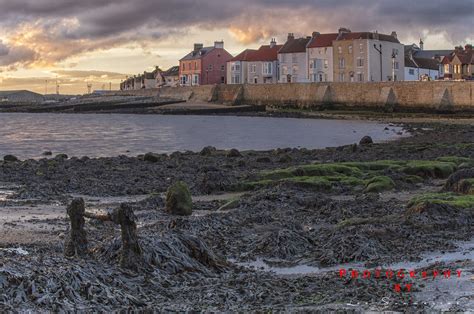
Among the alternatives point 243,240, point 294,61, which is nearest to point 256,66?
point 294,61

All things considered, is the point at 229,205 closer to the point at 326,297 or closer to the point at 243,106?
the point at 326,297

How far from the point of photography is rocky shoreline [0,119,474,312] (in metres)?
6.62

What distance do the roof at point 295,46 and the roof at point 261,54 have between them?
8.56 feet

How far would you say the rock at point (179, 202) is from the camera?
42.6 ft

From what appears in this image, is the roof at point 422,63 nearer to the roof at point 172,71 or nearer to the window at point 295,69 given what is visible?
the window at point 295,69

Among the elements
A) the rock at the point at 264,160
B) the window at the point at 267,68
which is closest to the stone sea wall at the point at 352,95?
the window at the point at 267,68

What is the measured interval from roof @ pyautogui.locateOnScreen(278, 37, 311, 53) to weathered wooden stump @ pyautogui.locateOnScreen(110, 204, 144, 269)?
95159mm

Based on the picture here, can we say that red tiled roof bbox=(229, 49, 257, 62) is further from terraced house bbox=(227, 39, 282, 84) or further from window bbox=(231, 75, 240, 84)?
window bbox=(231, 75, 240, 84)

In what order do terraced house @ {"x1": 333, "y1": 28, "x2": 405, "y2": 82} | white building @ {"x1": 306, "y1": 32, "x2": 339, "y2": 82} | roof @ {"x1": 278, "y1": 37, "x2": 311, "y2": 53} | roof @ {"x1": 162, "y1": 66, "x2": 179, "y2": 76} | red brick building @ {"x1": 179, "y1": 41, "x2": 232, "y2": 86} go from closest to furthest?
terraced house @ {"x1": 333, "y1": 28, "x2": 405, "y2": 82} < white building @ {"x1": 306, "y1": 32, "x2": 339, "y2": 82} < roof @ {"x1": 278, "y1": 37, "x2": 311, "y2": 53} < red brick building @ {"x1": 179, "y1": 41, "x2": 232, "y2": 86} < roof @ {"x1": 162, "y1": 66, "x2": 179, "y2": 76}

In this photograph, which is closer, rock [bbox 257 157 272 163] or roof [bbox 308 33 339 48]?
rock [bbox 257 157 272 163]

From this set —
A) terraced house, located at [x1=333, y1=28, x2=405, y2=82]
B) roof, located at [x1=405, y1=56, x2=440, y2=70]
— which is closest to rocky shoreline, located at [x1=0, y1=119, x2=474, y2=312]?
terraced house, located at [x1=333, y1=28, x2=405, y2=82]

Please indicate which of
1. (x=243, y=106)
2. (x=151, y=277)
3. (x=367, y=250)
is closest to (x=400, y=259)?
(x=367, y=250)

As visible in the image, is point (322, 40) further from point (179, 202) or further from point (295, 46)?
point (179, 202)

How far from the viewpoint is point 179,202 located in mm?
13023
